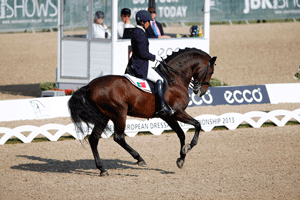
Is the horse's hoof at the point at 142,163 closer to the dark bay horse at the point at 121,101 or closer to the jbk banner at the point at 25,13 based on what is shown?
the dark bay horse at the point at 121,101

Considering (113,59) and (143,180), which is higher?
(113,59)

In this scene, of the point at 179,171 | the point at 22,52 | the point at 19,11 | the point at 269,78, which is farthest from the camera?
the point at 22,52

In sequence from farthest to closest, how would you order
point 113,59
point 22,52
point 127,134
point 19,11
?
point 22,52 < point 19,11 < point 113,59 < point 127,134

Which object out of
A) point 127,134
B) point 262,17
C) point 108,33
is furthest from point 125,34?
point 262,17

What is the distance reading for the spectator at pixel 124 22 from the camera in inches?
514

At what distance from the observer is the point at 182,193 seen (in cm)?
609

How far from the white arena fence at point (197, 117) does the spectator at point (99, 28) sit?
294 cm

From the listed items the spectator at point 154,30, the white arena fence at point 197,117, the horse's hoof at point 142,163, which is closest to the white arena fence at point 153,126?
the white arena fence at point 197,117

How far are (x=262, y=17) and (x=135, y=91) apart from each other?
20.3 metres

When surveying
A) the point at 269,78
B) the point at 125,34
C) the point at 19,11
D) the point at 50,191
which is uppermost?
the point at 19,11

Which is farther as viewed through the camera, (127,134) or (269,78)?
(269,78)

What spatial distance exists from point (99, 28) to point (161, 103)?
273 inches

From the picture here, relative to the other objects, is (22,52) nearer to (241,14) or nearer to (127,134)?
(241,14)

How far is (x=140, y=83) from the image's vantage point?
276 inches
